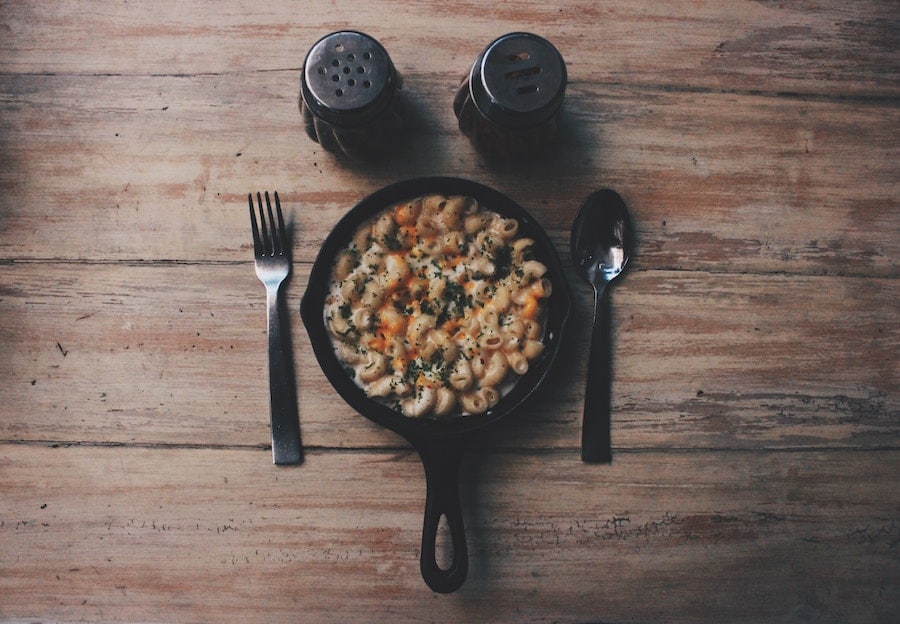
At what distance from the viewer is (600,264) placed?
143cm

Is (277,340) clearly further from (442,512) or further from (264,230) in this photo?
(442,512)

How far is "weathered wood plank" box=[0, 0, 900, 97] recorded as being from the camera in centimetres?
148

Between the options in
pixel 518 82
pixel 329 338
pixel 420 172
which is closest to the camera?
pixel 518 82

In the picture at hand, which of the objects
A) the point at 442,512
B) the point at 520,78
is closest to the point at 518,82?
the point at 520,78

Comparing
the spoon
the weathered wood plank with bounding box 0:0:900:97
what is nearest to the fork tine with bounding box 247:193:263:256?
the weathered wood plank with bounding box 0:0:900:97

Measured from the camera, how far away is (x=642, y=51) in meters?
1.50

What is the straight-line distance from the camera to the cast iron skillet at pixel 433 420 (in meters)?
1.29

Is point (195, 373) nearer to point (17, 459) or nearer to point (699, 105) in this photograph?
point (17, 459)

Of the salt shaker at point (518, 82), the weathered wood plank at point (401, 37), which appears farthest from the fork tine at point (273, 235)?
the salt shaker at point (518, 82)

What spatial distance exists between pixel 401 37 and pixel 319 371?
30.1 inches

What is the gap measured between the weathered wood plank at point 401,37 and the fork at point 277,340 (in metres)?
0.38

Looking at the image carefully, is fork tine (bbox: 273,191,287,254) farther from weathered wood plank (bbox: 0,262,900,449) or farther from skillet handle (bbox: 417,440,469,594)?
skillet handle (bbox: 417,440,469,594)

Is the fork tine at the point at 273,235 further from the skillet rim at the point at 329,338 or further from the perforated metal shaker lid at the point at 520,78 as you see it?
the perforated metal shaker lid at the point at 520,78

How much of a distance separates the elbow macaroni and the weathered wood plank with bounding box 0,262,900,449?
153mm
